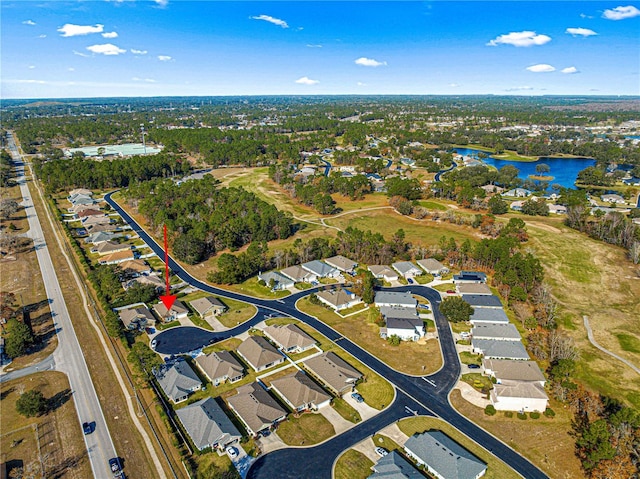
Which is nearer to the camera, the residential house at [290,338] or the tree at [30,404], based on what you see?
the tree at [30,404]

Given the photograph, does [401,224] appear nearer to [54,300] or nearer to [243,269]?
[243,269]

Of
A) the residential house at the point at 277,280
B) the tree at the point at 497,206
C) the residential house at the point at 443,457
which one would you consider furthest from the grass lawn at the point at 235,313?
the tree at the point at 497,206

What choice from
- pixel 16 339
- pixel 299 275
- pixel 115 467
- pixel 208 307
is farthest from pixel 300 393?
pixel 16 339

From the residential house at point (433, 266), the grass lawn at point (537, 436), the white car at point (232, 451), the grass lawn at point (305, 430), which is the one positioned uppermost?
the residential house at point (433, 266)

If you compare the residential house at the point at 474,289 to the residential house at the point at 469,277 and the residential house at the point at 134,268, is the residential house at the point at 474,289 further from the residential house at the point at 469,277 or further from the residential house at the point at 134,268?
the residential house at the point at 134,268

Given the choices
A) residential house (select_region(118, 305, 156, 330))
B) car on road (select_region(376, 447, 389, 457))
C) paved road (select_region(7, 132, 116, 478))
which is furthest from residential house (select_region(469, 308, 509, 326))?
paved road (select_region(7, 132, 116, 478))

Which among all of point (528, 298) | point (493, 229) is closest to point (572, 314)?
point (528, 298)

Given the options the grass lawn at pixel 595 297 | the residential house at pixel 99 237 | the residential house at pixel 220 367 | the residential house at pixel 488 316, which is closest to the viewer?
the residential house at pixel 220 367
